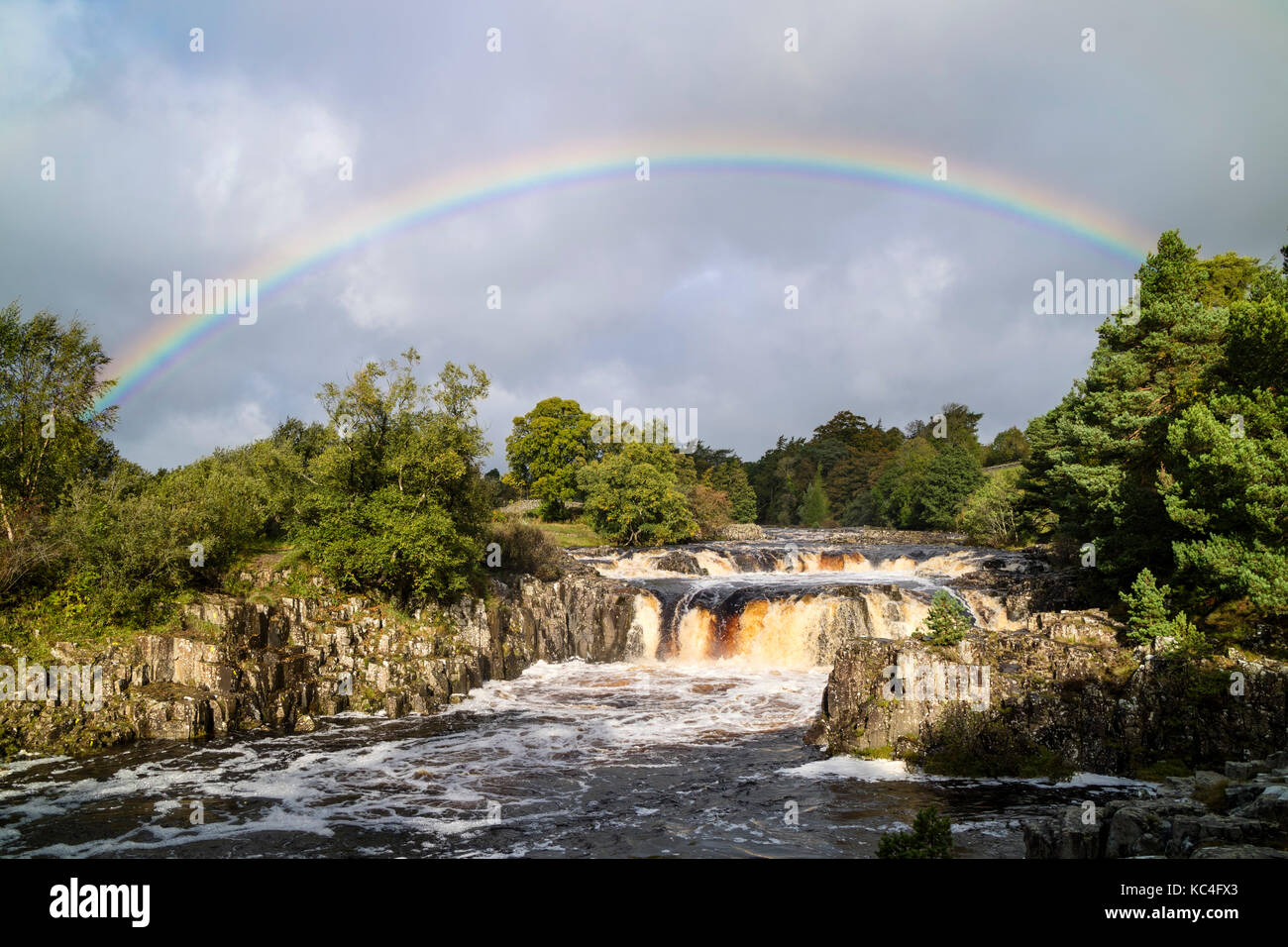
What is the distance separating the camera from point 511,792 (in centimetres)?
1728

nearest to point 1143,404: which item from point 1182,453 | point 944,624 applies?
point 1182,453

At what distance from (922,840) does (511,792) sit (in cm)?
1158

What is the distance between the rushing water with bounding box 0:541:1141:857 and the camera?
14008mm

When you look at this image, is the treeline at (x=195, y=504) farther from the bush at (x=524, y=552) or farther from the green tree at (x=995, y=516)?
the green tree at (x=995, y=516)

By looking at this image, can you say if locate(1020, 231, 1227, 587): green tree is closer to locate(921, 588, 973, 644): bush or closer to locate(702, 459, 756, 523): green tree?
locate(921, 588, 973, 644): bush

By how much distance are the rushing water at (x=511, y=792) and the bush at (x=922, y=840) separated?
5.38m

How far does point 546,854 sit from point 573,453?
185 feet

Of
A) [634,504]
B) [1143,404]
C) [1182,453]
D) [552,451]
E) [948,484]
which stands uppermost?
[552,451]

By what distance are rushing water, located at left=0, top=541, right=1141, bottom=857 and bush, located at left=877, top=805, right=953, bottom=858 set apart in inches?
212

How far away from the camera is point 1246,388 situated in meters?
21.0

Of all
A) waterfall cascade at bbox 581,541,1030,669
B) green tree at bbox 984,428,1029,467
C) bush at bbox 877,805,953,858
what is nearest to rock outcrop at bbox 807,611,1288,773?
bush at bbox 877,805,953,858

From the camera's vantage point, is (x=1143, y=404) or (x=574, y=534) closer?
(x=1143, y=404)

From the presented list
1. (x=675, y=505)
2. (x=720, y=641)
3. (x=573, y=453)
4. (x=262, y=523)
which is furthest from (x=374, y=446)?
(x=573, y=453)

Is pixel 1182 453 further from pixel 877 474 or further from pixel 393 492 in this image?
pixel 877 474
